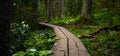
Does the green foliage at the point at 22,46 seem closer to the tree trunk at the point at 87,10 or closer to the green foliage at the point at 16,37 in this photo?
the green foliage at the point at 16,37

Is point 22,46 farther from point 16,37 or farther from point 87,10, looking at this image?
point 87,10

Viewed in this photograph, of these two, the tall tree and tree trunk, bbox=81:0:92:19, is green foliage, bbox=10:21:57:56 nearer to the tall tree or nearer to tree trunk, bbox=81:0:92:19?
the tall tree

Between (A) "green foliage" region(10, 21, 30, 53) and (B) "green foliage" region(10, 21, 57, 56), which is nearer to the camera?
(B) "green foliage" region(10, 21, 57, 56)

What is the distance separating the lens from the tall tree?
3.36m

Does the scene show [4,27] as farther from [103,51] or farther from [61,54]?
[103,51]

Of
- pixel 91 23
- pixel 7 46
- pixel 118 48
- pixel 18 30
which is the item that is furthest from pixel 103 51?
pixel 91 23

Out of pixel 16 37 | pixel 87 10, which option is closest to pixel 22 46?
pixel 16 37

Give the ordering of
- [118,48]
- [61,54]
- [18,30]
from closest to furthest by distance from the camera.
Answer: [61,54]
[118,48]
[18,30]

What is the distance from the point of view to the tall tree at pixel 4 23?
3.36m

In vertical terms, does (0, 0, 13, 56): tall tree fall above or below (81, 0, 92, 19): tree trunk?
above

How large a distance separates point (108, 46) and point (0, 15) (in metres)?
5.56

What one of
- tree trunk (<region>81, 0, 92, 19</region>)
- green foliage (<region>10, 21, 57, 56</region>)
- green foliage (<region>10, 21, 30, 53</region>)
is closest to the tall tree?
green foliage (<region>10, 21, 57, 56</region>)

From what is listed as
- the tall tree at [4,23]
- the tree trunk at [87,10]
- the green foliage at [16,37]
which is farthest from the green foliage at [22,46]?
the tree trunk at [87,10]

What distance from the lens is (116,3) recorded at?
831 centimetres
